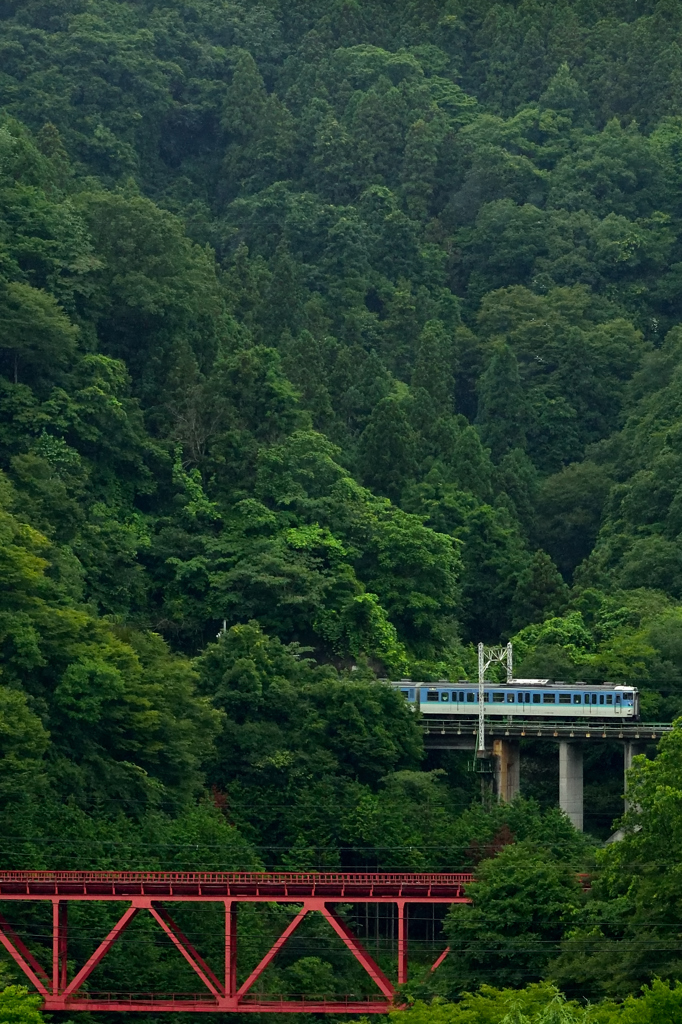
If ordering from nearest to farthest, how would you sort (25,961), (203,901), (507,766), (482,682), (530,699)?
(25,961) < (203,901) < (507,766) < (482,682) < (530,699)

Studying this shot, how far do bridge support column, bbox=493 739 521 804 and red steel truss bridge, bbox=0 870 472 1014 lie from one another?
58.8ft

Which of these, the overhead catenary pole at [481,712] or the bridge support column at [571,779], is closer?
the bridge support column at [571,779]

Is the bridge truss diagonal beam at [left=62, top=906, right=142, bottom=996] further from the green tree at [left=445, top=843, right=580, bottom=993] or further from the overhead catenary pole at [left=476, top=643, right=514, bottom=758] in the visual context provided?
the overhead catenary pole at [left=476, top=643, right=514, bottom=758]

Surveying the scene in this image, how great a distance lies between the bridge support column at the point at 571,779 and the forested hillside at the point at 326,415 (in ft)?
6.60

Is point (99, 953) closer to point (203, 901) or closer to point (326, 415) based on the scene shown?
point (203, 901)

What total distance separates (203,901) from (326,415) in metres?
40.6

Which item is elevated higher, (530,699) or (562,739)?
(530,699)

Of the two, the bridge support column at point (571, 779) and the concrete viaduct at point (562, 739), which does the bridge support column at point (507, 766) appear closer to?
the concrete viaduct at point (562, 739)

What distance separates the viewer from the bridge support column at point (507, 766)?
106m

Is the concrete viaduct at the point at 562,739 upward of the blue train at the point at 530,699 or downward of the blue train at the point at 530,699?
downward

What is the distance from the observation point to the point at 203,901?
88375 millimetres

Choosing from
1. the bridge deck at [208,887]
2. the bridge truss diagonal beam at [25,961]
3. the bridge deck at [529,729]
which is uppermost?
the bridge deck at [529,729]

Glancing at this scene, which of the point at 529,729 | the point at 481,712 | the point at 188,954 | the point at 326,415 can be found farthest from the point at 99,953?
the point at 326,415

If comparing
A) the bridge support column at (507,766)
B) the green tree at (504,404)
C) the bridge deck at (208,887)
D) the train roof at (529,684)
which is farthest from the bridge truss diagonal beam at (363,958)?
the green tree at (504,404)
